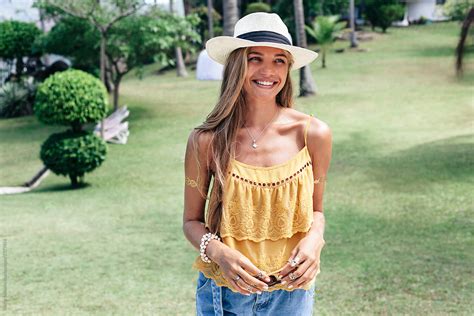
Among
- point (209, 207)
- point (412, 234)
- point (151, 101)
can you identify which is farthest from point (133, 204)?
point (151, 101)

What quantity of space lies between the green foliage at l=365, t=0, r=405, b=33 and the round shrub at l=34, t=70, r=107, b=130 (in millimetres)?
21928

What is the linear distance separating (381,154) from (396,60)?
13.3 metres

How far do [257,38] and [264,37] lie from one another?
24 millimetres

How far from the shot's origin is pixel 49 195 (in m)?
10.4

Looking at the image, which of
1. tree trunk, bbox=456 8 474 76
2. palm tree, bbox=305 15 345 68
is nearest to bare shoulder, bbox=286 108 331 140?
tree trunk, bbox=456 8 474 76

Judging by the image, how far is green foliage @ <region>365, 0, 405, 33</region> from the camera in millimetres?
30220

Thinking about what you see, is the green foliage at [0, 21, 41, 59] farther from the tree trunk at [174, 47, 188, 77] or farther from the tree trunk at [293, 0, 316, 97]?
the tree trunk at [293, 0, 316, 97]

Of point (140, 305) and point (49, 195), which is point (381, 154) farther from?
point (140, 305)

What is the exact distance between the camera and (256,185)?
7.47 feet

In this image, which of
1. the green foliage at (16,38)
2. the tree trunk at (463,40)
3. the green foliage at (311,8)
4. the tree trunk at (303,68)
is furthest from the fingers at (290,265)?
the green foliage at (311,8)

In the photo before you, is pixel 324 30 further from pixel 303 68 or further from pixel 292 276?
pixel 292 276

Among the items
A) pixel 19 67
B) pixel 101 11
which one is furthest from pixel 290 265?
pixel 19 67

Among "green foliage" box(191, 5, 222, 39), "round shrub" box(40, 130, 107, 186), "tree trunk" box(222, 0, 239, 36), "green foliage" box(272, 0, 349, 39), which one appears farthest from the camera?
"green foliage" box(191, 5, 222, 39)

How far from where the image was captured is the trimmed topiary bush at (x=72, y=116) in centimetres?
1048
